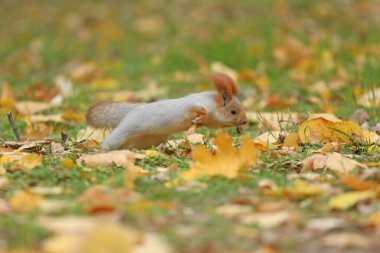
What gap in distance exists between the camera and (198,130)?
4273mm

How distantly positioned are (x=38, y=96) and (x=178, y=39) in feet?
9.15

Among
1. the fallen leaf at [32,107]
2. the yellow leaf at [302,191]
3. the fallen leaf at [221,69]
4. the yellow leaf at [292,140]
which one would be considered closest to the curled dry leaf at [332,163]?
the yellow leaf at [302,191]

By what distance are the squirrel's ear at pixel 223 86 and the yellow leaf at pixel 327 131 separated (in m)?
0.36

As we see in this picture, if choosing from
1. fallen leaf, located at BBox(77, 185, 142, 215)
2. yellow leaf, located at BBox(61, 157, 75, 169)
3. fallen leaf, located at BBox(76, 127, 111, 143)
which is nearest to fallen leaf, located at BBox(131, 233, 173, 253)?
fallen leaf, located at BBox(77, 185, 142, 215)

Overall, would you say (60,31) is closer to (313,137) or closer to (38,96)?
(38,96)

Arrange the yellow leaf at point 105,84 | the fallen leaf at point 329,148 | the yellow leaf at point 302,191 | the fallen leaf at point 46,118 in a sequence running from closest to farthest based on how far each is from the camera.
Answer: the yellow leaf at point 302,191, the fallen leaf at point 329,148, the fallen leaf at point 46,118, the yellow leaf at point 105,84

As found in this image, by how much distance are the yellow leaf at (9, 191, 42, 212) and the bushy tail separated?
1.35m

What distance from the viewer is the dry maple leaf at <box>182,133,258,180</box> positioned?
8.61 ft

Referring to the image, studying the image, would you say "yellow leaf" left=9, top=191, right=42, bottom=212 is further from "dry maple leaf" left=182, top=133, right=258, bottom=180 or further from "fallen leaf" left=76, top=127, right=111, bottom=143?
"fallen leaf" left=76, top=127, right=111, bottom=143

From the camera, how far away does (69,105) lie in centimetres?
527

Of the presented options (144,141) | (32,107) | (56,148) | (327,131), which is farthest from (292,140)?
(32,107)

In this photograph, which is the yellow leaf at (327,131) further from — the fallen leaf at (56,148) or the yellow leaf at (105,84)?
the yellow leaf at (105,84)

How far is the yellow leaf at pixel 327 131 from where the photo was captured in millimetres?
3449

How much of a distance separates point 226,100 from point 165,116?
0.34 metres
